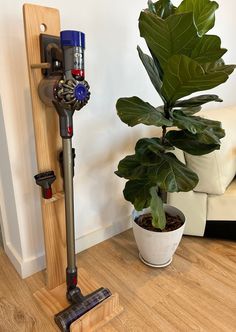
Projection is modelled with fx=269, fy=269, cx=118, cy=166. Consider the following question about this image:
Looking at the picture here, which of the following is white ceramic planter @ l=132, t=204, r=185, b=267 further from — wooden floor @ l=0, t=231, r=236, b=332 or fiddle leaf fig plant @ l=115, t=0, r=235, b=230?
fiddle leaf fig plant @ l=115, t=0, r=235, b=230

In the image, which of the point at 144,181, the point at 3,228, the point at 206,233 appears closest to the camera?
the point at 144,181

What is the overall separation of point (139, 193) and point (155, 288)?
51 centimetres

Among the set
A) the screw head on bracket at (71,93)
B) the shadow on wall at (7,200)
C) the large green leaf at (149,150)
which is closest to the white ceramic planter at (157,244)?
the large green leaf at (149,150)

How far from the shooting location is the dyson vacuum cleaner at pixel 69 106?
934 mm

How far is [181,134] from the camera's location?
4.24ft

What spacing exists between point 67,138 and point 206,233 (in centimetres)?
116

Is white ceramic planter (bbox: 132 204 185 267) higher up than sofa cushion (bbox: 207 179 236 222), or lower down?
lower down

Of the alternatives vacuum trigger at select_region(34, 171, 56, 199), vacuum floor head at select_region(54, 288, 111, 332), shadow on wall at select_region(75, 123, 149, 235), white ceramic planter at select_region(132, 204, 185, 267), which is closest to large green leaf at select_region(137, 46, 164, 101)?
shadow on wall at select_region(75, 123, 149, 235)

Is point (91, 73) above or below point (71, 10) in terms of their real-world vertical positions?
below

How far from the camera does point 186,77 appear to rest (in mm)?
1015

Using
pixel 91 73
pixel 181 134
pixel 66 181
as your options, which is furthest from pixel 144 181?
pixel 91 73

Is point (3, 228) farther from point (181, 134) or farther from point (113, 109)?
point (181, 134)

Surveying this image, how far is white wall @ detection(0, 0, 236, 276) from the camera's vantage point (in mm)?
1153

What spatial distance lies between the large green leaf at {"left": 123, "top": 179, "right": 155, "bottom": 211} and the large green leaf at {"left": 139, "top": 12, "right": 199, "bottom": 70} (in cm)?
58
